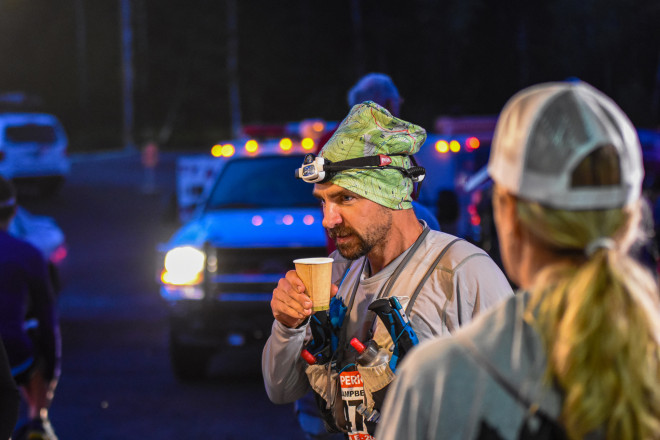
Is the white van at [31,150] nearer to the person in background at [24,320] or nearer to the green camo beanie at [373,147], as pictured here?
the person in background at [24,320]

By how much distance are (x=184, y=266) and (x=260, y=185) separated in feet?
4.14

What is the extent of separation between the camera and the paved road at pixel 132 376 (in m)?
6.86

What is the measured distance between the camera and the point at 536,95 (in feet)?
4.93

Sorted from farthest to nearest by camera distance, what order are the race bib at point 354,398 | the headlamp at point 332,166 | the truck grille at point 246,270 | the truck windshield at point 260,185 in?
the truck windshield at point 260,185 < the truck grille at point 246,270 < the headlamp at point 332,166 < the race bib at point 354,398

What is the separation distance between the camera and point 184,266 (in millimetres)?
7609

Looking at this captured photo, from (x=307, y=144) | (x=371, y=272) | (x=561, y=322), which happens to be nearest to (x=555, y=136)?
(x=561, y=322)

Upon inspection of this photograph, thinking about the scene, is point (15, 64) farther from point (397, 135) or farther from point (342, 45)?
point (397, 135)

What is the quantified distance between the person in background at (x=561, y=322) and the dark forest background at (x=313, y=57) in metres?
48.0

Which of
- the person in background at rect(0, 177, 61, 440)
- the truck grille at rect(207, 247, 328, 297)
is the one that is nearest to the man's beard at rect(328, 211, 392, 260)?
the person in background at rect(0, 177, 61, 440)

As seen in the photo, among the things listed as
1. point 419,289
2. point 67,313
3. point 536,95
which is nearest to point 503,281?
point 419,289

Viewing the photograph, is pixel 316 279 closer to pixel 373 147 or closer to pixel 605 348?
pixel 373 147

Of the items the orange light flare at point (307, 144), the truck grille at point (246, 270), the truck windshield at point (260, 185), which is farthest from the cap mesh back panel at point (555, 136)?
the orange light flare at point (307, 144)

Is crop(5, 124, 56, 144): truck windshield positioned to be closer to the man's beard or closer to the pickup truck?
the pickup truck

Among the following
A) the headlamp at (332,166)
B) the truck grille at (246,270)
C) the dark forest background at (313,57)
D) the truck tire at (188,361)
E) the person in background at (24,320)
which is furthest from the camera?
the dark forest background at (313,57)
